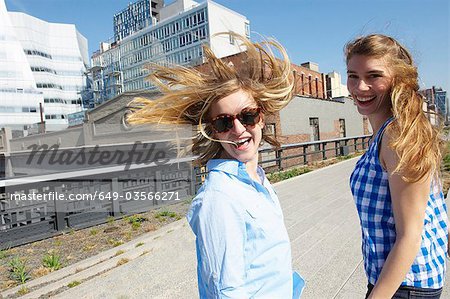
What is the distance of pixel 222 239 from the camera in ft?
3.89

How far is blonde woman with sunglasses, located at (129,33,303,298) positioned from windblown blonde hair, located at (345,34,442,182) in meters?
0.47

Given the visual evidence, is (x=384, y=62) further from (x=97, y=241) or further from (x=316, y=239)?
(x=97, y=241)

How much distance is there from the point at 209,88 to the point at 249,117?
232mm

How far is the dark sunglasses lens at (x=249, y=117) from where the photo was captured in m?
1.56

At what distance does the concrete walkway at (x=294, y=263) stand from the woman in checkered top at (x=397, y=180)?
7.36ft

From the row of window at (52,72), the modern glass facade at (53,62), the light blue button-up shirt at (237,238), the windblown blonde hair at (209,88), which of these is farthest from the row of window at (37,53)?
the light blue button-up shirt at (237,238)

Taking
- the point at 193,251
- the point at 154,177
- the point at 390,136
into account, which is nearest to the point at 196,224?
the point at 390,136

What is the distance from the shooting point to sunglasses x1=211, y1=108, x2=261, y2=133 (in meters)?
1.55

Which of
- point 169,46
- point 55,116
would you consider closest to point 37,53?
point 55,116

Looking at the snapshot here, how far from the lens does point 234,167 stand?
1.47 m

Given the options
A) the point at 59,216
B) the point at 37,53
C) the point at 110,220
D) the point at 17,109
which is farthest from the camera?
the point at 37,53

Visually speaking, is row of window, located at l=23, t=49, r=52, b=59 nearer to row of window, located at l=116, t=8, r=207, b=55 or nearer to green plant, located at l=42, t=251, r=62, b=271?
row of window, located at l=116, t=8, r=207, b=55

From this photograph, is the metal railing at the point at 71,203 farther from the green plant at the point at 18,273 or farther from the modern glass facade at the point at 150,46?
the modern glass facade at the point at 150,46

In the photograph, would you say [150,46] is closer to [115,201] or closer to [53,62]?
[53,62]
